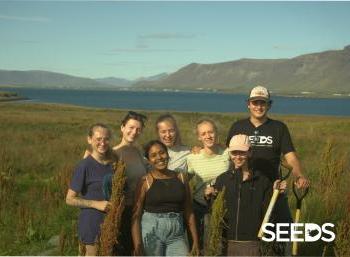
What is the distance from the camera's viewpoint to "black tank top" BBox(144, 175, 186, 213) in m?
4.07

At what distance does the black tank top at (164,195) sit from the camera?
13.4ft

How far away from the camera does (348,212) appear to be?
3867 mm

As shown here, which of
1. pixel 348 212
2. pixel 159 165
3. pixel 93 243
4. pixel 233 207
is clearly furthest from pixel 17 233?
pixel 348 212

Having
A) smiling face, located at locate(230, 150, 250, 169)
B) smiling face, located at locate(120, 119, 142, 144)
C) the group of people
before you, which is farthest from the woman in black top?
smiling face, located at locate(230, 150, 250, 169)

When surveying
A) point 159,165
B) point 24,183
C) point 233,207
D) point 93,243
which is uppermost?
point 159,165

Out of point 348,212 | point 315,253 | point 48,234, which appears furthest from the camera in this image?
point 48,234

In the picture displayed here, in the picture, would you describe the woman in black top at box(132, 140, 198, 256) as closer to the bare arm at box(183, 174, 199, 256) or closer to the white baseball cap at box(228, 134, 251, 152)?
the bare arm at box(183, 174, 199, 256)

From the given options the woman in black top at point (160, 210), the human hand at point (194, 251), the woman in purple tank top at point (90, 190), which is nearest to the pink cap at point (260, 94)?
the woman in black top at point (160, 210)

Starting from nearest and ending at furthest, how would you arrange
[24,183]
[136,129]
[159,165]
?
[159,165] → [136,129] → [24,183]

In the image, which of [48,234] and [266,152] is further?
[48,234]

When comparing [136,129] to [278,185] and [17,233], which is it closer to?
[278,185]

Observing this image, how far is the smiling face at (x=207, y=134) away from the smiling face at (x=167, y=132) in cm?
26

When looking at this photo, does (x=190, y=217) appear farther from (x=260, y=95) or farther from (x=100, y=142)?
(x=260, y=95)

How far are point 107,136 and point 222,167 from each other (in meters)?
1.12
